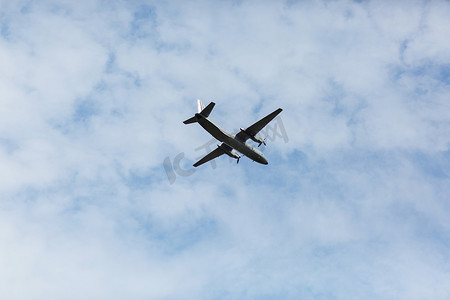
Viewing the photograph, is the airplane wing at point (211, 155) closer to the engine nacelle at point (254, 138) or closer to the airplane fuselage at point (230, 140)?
the airplane fuselage at point (230, 140)

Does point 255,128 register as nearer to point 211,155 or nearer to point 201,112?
point 201,112

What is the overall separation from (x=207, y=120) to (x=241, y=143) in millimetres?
7934

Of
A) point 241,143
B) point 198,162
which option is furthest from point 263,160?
point 198,162

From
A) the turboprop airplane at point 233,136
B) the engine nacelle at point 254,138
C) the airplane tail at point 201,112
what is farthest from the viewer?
the engine nacelle at point 254,138

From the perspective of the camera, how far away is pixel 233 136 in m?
68.4

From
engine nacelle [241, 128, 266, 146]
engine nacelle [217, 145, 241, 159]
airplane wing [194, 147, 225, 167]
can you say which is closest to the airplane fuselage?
engine nacelle [241, 128, 266, 146]

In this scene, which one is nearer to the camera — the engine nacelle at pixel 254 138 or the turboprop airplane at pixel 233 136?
the turboprop airplane at pixel 233 136

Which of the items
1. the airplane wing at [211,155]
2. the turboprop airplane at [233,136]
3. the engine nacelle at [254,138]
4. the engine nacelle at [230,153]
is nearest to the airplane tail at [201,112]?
the turboprop airplane at [233,136]

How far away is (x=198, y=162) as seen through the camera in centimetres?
7750

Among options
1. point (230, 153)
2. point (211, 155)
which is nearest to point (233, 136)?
point (230, 153)

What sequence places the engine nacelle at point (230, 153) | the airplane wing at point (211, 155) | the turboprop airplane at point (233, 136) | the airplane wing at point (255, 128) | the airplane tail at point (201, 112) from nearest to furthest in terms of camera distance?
the airplane tail at point (201, 112) → the turboprop airplane at point (233, 136) → the airplane wing at point (255, 128) → the engine nacelle at point (230, 153) → the airplane wing at point (211, 155)

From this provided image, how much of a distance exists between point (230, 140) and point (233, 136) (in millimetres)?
826

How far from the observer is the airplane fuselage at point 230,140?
64625mm

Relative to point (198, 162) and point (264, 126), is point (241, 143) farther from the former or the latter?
point (198, 162)
